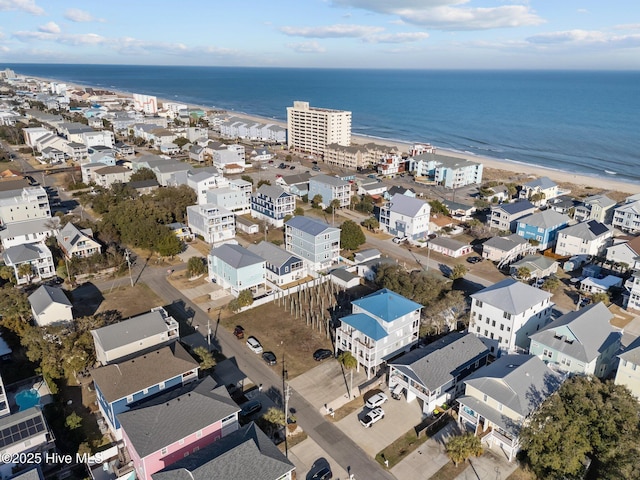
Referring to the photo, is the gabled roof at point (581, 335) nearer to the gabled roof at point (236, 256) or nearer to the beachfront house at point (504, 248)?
the beachfront house at point (504, 248)

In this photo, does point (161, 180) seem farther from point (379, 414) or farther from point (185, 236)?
point (379, 414)

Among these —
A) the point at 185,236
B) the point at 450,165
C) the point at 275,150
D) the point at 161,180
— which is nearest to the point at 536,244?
the point at 450,165

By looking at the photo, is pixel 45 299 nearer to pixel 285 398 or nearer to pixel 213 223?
pixel 285 398

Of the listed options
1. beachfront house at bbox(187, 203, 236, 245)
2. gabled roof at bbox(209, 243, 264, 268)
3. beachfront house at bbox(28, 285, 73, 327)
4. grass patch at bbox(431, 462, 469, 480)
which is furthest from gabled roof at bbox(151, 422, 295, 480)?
beachfront house at bbox(187, 203, 236, 245)

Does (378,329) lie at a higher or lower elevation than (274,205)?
lower

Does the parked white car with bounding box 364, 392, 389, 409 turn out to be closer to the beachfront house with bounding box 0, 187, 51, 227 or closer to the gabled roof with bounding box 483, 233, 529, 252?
the gabled roof with bounding box 483, 233, 529, 252

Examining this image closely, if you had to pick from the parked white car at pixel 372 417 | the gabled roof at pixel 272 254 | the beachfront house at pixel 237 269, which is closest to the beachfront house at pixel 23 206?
the beachfront house at pixel 237 269

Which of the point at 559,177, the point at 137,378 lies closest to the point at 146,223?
the point at 137,378
